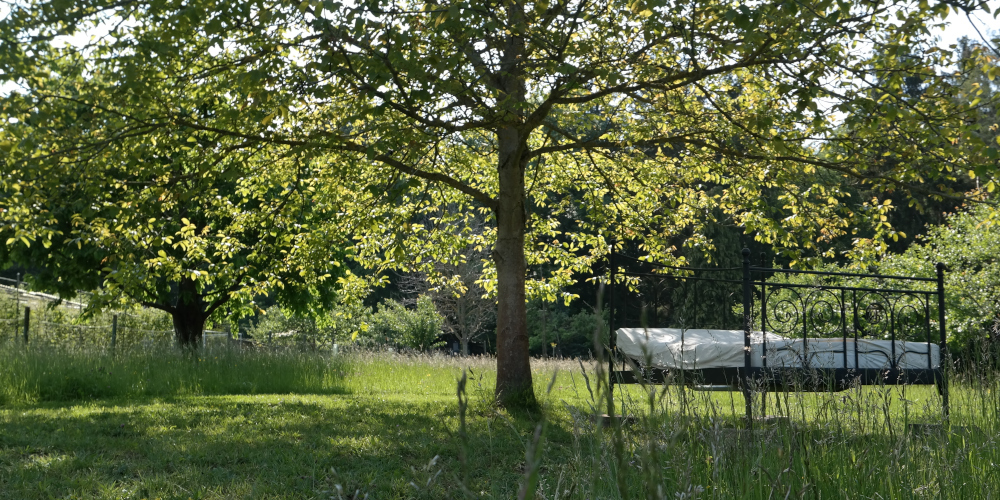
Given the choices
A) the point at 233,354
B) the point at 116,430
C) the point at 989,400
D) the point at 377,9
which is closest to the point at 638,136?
the point at 377,9

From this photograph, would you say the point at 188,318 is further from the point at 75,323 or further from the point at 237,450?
the point at 237,450

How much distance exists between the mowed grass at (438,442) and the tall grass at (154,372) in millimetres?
36

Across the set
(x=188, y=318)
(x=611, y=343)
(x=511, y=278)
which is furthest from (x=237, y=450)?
(x=188, y=318)

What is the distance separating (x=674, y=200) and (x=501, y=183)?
11.0 feet

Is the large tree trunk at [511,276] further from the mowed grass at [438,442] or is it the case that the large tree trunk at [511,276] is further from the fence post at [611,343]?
the fence post at [611,343]

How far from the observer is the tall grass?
9875 millimetres

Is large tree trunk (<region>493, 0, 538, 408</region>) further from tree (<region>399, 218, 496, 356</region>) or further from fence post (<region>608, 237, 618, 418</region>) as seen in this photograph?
tree (<region>399, 218, 496, 356</region>)

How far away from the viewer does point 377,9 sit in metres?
5.60

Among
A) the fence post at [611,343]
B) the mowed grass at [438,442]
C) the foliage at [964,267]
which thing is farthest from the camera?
the foliage at [964,267]

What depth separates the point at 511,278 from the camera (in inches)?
348

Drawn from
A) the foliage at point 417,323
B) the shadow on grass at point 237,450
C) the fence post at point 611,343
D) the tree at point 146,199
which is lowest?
the shadow on grass at point 237,450

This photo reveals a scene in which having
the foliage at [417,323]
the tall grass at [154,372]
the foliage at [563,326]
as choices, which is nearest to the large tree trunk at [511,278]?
the tall grass at [154,372]

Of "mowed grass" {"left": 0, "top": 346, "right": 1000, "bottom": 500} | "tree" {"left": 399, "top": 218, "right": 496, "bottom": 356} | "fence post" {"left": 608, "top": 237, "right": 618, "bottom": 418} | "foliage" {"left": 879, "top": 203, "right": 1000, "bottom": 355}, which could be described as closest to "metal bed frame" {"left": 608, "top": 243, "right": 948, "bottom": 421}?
"fence post" {"left": 608, "top": 237, "right": 618, "bottom": 418}

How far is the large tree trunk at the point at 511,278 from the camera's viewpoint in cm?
877
